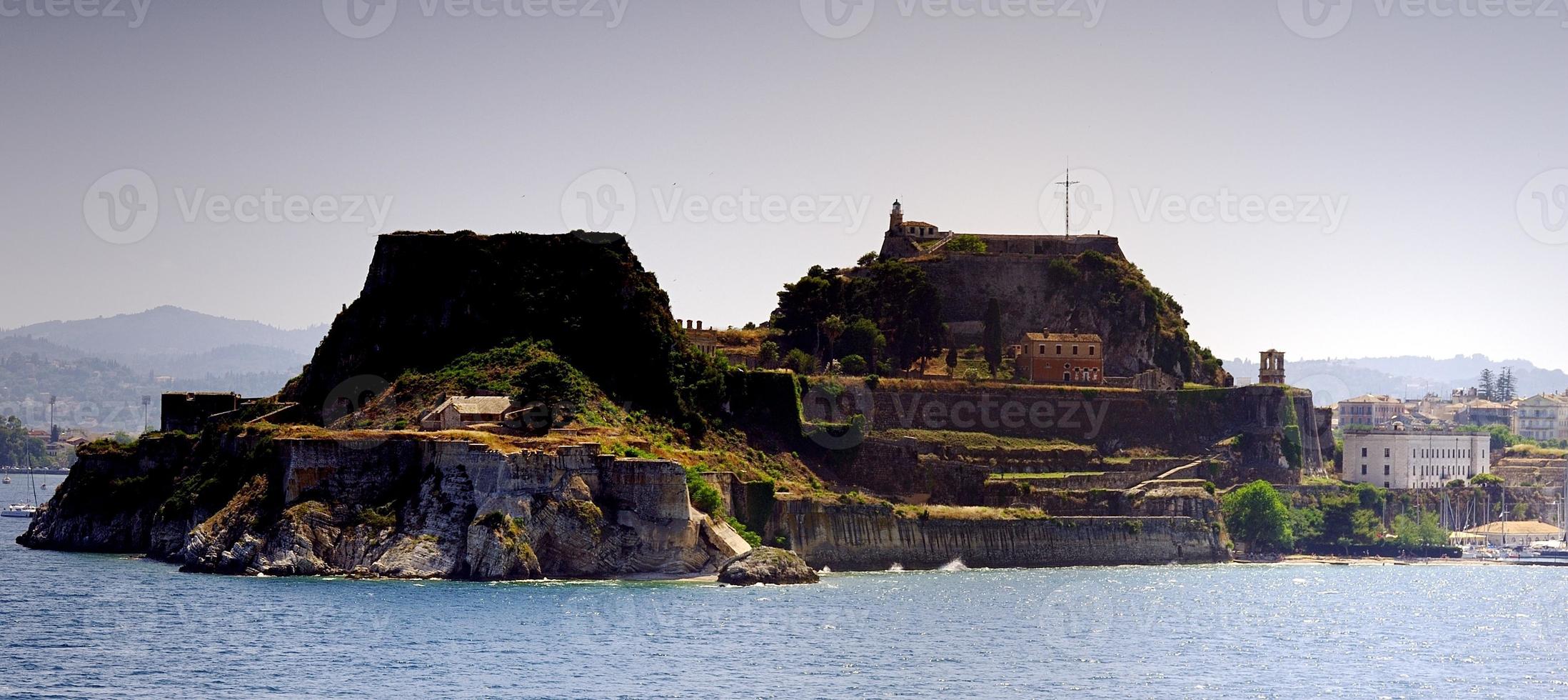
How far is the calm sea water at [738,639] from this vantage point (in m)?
58.6

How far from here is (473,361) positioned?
9288 centimetres

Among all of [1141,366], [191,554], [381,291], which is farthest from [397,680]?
[1141,366]

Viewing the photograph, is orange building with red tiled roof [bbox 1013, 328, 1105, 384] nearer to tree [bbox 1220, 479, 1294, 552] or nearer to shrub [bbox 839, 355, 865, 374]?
shrub [bbox 839, 355, 865, 374]

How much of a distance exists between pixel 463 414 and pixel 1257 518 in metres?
41.8

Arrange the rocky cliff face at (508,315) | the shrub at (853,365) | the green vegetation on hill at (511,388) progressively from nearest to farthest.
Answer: the green vegetation on hill at (511,388), the rocky cliff face at (508,315), the shrub at (853,365)

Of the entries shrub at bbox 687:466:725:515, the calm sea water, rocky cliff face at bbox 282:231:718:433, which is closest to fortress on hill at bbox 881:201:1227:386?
rocky cliff face at bbox 282:231:718:433

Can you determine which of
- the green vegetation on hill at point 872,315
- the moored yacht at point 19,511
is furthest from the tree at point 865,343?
the moored yacht at point 19,511

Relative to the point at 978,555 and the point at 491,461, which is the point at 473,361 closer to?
the point at 491,461

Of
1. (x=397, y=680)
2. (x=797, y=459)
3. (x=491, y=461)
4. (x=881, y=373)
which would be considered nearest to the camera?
(x=397, y=680)

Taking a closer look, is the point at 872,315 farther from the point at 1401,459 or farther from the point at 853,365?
the point at 1401,459

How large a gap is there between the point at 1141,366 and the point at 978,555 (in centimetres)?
2487

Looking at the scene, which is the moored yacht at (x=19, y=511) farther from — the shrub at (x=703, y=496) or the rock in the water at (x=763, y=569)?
the rock in the water at (x=763, y=569)

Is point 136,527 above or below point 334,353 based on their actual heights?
below

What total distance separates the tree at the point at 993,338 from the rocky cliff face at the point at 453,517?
32750 mm
